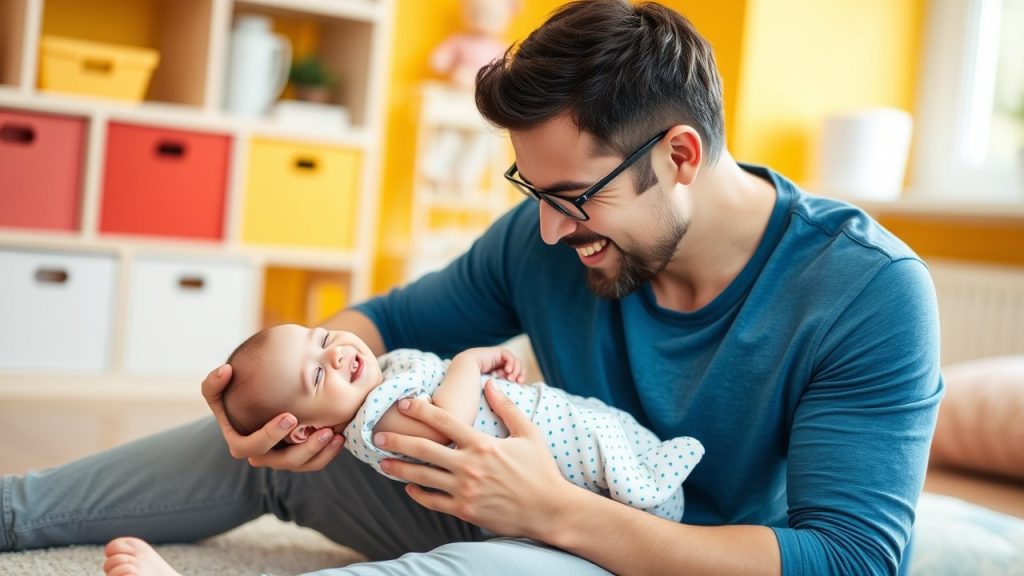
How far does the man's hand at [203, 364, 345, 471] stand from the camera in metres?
1.29

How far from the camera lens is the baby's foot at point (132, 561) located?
1133 millimetres

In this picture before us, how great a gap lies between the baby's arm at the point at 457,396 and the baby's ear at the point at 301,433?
0.09 m

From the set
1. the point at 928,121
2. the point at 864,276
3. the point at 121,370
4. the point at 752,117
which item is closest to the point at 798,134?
the point at 752,117

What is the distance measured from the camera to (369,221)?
3.62 metres

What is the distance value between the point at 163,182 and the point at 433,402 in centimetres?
222

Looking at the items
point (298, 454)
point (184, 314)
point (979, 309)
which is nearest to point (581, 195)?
point (298, 454)

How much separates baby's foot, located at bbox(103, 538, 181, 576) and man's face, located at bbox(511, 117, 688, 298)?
0.59 meters

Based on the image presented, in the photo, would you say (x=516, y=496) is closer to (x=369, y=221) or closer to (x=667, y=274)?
(x=667, y=274)

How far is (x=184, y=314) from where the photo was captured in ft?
10.9

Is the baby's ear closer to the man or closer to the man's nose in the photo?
the man

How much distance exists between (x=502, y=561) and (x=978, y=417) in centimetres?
154

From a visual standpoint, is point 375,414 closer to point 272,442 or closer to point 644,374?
point 272,442

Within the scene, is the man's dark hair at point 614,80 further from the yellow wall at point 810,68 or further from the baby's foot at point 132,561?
the yellow wall at point 810,68

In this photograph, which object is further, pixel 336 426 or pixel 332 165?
pixel 332 165
